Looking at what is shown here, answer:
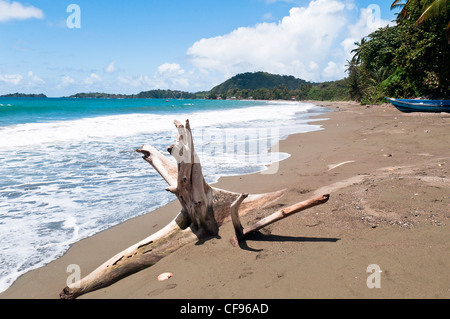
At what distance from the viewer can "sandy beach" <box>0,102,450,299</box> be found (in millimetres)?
2428

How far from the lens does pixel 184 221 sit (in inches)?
140

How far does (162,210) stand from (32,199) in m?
2.57

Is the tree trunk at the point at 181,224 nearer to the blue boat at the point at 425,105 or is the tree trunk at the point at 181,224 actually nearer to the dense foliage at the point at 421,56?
the dense foliage at the point at 421,56

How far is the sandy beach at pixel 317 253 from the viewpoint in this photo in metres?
2.43

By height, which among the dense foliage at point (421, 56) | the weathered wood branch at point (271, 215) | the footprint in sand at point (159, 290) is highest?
the dense foliage at point (421, 56)

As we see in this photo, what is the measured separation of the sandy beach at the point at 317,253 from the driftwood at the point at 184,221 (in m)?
0.11

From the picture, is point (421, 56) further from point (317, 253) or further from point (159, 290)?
point (159, 290)

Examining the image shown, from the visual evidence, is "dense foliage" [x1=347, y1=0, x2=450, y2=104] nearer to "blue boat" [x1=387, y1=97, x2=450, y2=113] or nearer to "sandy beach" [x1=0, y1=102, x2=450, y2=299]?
"blue boat" [x1=387, y1=97, x2=450, y2=113]

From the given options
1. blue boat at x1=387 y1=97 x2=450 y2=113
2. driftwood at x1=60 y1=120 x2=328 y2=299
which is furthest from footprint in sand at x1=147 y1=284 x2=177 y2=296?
blue boat at x1=387 y1=97 x2=450 y2=113

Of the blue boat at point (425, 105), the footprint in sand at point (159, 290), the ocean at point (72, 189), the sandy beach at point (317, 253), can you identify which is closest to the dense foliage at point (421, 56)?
the blue boat at point (425, 105)

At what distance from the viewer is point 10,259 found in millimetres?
3494

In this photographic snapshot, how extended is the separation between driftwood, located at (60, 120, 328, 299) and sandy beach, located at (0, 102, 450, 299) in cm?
11

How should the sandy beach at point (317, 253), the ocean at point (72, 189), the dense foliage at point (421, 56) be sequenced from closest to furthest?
→ the sandy beach at point (317, 253) < the ocean at point (72, 189) < the dense foliage at point (421, 56)

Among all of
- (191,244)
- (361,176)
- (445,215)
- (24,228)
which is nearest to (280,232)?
(191,244)
